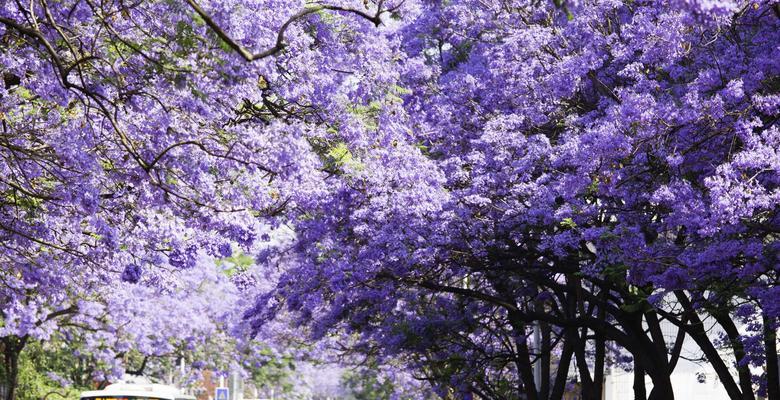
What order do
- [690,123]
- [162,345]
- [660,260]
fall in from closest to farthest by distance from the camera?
[690,123]
[660,260]
[162,345]

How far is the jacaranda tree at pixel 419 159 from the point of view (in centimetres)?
1212

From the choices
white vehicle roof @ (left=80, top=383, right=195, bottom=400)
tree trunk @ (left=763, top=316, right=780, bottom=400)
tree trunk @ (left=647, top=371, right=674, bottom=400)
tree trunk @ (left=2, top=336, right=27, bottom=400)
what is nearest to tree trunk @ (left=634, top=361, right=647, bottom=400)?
tree trunk @ (left=647, top=371, right=674, bottom=400)

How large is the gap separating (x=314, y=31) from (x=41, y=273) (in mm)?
4934

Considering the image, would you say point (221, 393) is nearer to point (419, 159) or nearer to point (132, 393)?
point (132, 393)

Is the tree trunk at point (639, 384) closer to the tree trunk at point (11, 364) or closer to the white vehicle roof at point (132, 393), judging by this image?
the white vehicle roof at point (132, 393)

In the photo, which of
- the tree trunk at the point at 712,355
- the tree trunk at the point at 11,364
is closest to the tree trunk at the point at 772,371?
the tree trunk at the point at 712,355

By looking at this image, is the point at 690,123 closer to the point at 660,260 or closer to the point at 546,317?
the point at 660,260

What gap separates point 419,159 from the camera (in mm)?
17594

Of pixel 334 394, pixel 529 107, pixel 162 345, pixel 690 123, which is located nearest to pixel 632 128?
pixel 690 123

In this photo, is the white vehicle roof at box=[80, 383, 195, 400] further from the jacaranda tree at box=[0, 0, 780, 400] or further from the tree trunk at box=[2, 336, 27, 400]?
the tree trunk at box=[2, 336, 27, 400]

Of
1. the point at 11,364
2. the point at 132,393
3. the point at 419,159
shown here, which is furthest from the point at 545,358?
the point at 11,364

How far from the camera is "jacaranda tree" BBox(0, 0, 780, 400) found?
12.1 metres

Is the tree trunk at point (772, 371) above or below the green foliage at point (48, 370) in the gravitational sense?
below

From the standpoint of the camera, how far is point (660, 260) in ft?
46.4
